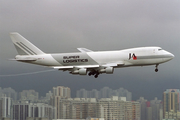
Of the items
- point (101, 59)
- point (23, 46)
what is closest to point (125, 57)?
point (101, 59)

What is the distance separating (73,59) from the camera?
57562 millimetres

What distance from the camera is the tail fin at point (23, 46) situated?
60.7 m

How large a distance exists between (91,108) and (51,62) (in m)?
19.4

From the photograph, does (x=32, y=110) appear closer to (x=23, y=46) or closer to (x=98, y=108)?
(x=98, y=108)

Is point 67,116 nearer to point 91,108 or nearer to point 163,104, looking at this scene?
point 91,108

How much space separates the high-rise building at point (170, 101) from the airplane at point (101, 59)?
83.7ft

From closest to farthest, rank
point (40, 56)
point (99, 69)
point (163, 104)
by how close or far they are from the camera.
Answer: point (99, 69) → point (40, 56) → point (163, 104)

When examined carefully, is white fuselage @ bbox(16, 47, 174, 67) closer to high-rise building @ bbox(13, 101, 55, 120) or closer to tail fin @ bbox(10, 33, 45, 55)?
tail fin @ bbox(10, 33, 45, 55)

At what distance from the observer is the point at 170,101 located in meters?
82.1

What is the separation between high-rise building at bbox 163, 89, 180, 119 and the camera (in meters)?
80.7

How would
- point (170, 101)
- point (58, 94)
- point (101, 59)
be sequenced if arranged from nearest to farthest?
point (101, 59)
point (58, 94)
point (170, 101)

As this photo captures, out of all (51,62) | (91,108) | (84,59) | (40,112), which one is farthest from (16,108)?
(84,59)

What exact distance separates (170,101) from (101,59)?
3322 cm

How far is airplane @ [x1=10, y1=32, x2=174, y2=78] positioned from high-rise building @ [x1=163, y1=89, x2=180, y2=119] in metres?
25.5
